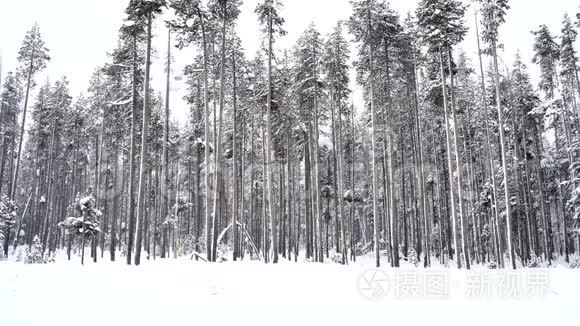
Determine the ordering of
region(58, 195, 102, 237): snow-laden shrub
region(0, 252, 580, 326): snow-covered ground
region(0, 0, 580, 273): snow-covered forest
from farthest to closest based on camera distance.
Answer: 1. region(58, 195, 102, 237): snow-laden shrub
2. region(0, 0, 580, 273): snow-covered forest
3. region(0, 252, 580, 326): snow-covered ground

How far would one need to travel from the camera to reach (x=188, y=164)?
39.1 m

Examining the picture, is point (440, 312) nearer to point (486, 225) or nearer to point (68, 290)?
point (68, 290)

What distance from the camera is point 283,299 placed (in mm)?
7859

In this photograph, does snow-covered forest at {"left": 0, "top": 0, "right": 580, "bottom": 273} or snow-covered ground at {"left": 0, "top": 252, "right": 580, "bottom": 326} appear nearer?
snow-covered ground at {"left": 0, "top": 252, "right": 580, "bottom": 326}

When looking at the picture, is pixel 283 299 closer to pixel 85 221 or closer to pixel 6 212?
pixel 85 221

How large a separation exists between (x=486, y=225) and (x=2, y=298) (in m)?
41.5

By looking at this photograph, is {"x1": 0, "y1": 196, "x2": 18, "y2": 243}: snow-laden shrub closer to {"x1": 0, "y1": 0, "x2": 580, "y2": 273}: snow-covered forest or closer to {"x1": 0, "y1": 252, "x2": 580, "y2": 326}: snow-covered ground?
{"x1": 0, "y1": 0, "x2": 580, "y2": 273}: snow-covered forest

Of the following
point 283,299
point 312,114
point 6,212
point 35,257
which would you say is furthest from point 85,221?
point 283,299

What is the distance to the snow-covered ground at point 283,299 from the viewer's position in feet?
21.7

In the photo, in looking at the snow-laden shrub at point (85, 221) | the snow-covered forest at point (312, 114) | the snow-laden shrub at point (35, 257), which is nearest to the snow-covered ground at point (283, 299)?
the snow-covered forest at point (312, 114)

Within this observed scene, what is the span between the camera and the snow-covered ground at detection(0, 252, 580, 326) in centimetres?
661

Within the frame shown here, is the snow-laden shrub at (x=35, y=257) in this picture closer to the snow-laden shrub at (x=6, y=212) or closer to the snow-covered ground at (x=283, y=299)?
the snow-laden shrub at (x=6, y=212)

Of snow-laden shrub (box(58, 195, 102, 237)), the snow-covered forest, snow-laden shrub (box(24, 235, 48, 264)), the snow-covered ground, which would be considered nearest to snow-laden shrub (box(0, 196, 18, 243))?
the snow-covered forest

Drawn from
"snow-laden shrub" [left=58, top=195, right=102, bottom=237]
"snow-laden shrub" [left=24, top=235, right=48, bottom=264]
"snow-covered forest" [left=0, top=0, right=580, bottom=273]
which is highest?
"snow-covered forest" [left=0, top=0, right=580, bottom=273]
